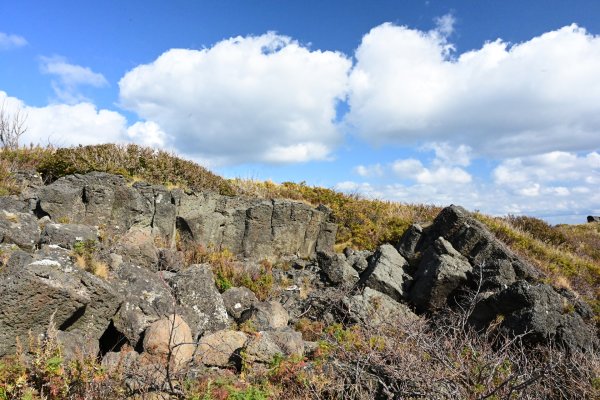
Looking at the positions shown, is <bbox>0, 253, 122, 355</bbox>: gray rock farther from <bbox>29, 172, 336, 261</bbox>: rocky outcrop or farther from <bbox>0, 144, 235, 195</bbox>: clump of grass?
<bbox>0, 144, 235, 195</bbox>: clump of grass

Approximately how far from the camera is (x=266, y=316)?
986cm

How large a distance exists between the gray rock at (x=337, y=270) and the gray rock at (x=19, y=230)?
902 centimetres

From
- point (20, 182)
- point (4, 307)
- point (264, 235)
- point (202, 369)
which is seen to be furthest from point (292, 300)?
point (20, 182)

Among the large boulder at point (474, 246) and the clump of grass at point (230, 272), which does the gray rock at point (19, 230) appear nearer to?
the clump of grass at point (230, 272)

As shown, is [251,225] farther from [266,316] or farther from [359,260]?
[266,316]

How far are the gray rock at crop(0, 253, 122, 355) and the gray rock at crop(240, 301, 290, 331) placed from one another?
123 inches

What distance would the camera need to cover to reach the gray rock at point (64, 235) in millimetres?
9508

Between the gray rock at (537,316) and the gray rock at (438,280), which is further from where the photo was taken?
the gray rock at (438,280)

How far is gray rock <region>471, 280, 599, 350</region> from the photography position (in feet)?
32.6

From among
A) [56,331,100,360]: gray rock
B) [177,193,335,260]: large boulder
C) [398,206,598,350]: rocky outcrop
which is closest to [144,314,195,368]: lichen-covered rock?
[56,331,100,360]: gray rock

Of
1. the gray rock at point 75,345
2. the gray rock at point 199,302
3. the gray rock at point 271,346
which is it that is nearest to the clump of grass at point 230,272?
the gray rock at point 199,302

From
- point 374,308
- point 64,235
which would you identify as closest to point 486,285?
point 374,308

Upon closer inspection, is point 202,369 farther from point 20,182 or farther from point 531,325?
point 20,182

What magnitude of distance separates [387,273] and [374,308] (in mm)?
2528
